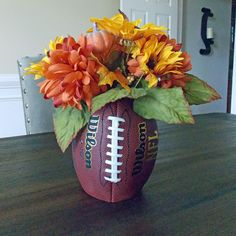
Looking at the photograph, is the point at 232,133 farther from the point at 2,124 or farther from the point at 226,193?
the point at 2,124

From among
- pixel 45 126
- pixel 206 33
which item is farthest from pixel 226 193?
pixel 206 33

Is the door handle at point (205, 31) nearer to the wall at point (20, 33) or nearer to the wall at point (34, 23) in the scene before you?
the wall at point (34, 23)

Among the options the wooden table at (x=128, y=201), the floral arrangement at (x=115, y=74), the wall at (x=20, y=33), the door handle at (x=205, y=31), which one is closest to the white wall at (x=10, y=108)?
the wall at (x=20, y=33)

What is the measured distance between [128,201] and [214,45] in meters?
3.38

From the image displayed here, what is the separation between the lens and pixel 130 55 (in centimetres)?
57

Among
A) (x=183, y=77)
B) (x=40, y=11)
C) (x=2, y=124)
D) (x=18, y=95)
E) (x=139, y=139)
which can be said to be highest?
(x=40, y=11)

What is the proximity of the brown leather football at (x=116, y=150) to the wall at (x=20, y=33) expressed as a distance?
5.81ft

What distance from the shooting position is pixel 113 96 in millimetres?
528

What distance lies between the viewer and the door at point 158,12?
8.93 ft

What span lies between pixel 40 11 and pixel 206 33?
1.91m

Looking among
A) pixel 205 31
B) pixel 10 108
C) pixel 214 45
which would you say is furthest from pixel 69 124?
pixel 214 45

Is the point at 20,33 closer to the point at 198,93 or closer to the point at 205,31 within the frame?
the point at 198,93

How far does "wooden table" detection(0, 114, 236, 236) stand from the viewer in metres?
0.52

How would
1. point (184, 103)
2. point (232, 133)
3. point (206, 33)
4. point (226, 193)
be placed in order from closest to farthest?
point (184, 103), point (226, 193), point (232, 133), point (206, 33)
